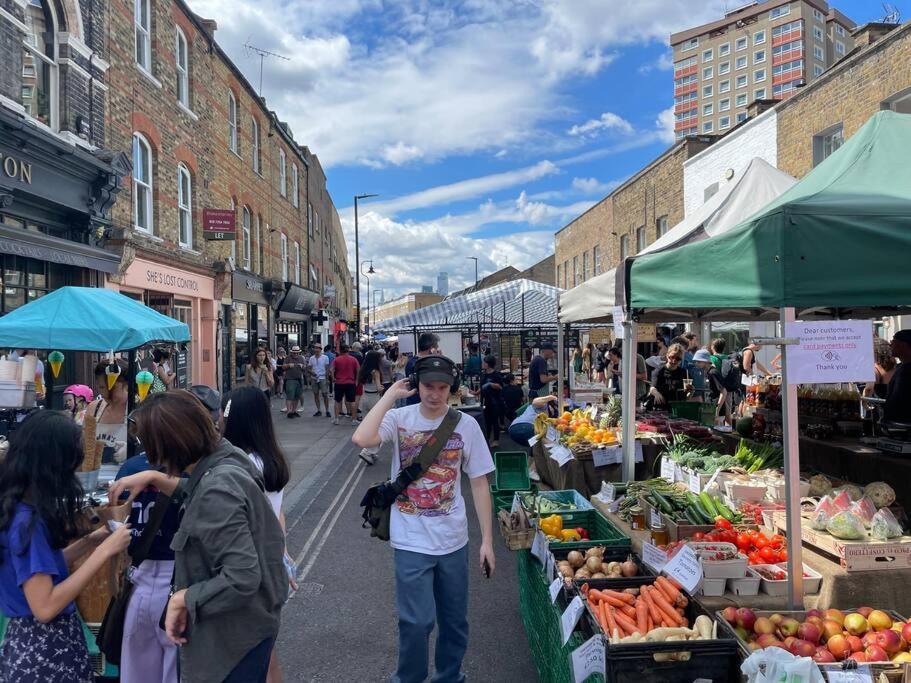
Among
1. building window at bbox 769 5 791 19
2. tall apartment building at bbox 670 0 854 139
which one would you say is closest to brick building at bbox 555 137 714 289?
tall apartment building at bbox 670 0 854 139

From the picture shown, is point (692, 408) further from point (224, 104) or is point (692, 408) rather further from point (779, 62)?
point (779, 62)

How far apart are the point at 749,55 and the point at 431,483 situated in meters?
103

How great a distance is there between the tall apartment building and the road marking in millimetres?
85148

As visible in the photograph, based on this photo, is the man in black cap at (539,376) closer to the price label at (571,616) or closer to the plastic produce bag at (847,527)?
the plastic produce bag at (847,527)

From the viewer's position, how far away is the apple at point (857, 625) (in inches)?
124

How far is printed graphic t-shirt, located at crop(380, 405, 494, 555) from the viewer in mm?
3365

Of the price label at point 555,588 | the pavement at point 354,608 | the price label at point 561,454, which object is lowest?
the pavement at point 354,608

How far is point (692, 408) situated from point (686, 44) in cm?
10031

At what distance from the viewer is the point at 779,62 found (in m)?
86.1

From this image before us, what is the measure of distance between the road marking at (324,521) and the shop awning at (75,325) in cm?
261

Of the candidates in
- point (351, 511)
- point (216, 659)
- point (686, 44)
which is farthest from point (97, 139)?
point (686, 44)

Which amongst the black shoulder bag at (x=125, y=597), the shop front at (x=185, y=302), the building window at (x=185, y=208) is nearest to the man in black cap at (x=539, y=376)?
the shop front at (x=185, y=302)

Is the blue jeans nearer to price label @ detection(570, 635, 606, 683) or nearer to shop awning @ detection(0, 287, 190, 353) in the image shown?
price label @ detection(570, 635, 606, 683)

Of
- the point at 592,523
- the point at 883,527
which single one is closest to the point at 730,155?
the point at 592,523
